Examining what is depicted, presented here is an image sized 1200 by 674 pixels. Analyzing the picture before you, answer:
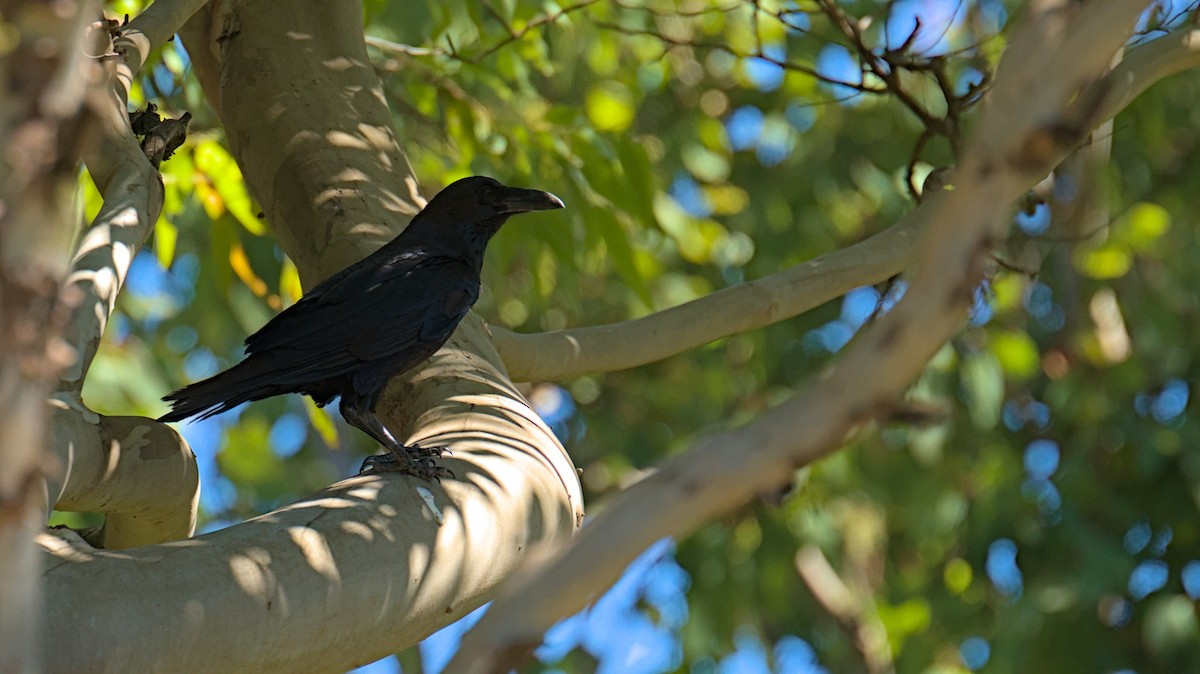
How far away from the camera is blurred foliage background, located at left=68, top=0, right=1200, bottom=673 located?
18.3 ft

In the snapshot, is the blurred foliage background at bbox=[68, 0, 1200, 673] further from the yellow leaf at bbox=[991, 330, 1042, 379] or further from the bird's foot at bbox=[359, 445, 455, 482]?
the bird's foot at bbox=[359, 445, 455, 482]

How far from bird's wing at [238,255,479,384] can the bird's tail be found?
0.06 metres

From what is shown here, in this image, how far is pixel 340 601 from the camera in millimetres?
2494

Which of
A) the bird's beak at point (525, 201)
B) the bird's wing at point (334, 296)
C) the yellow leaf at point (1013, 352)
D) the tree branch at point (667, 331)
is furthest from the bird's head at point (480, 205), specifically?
the yellow leaf at point (1013, 352)

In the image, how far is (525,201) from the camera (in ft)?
16.2

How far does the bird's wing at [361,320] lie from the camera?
420 cm

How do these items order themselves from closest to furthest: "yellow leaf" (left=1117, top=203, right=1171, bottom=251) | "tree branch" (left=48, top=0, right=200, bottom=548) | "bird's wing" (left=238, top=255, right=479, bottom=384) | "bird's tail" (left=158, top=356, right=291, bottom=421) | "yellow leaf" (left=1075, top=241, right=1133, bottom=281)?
"tree branch" (left=48, top=0, right=200, bottom=548), "bird's tail" (left=158, top=356, right=291, bottom=421), "bird's wing" (left=238, top=255, right=479, bottom=384), "yellow leaf" (left=1117, top=203, right=1171, bottom=251), "yellow leaf" (left=1075, top=241, right=1133, bottom=281)

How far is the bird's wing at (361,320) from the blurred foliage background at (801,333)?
2.63 ft

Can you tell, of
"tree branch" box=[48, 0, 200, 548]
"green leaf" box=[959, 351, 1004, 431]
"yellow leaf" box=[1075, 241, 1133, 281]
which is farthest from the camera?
"yellow leaf" box=[1075, 241, 1133, 281]

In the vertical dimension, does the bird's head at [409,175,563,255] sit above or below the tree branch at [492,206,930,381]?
above

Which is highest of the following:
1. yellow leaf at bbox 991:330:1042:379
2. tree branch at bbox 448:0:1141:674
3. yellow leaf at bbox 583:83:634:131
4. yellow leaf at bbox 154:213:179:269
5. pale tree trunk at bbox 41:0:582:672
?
yellow leaf at bbox 583:83:634:131

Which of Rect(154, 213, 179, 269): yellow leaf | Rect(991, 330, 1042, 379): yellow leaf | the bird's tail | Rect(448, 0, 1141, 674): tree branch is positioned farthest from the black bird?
Rect(991, 330, 1042, 379): yellow leaf

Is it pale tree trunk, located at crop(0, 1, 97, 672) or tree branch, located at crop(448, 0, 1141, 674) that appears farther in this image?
tree branch, located at crop(448, 0, 1141, 674)

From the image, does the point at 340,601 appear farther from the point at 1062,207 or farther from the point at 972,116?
the point at 1062,207
